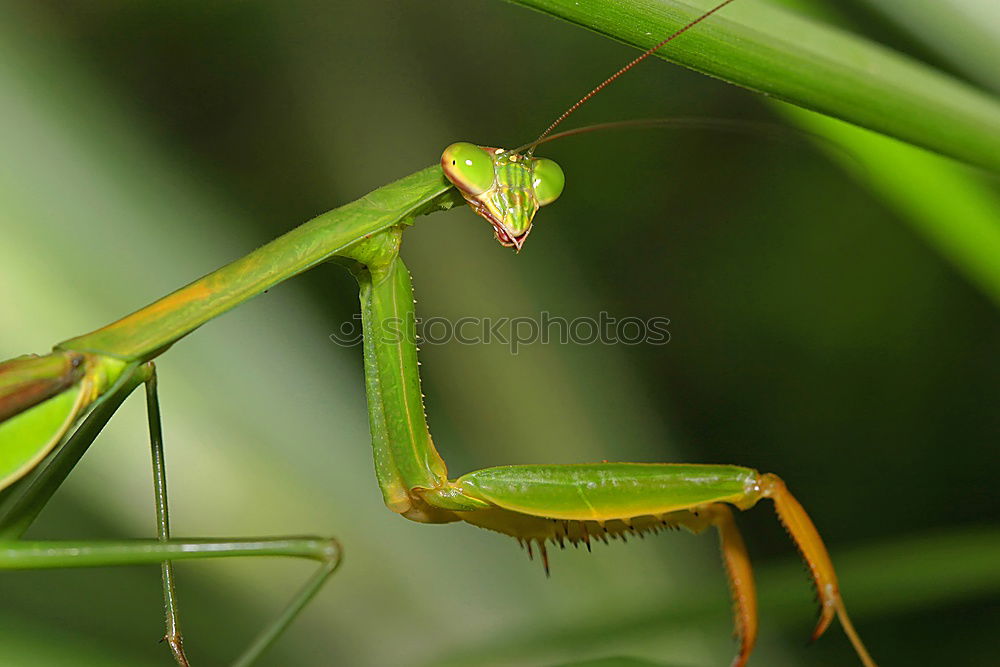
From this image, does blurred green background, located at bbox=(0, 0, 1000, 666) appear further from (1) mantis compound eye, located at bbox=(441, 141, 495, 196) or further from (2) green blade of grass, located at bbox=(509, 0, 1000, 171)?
(1) mantis compound eye, located at bbox=(441, 141, 495, 196)

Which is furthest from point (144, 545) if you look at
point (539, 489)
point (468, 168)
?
point (468, 168)

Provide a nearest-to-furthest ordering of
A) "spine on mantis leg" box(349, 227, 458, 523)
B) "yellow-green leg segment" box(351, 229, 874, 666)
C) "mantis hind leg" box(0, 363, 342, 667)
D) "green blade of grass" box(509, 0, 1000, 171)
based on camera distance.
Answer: "green blade of grass" box(509, 0, 1000, 171)
"mantis hind leg" box(0, 363, 342, 667)
"yellow-green leg segment" box(351, 229, 874, 666)
"spine on mantis leg" box(349, 227, 458, 523)

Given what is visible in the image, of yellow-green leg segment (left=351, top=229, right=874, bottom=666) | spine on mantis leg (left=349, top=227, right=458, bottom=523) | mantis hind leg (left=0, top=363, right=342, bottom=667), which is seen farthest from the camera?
spine on mantis leg (left=349, top=227, right=458, bottom=523)

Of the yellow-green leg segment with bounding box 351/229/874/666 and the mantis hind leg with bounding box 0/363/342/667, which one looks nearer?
the mantis hind leg with bounding box 0/363/342/667

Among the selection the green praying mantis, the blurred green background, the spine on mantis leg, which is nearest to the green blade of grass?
the blurred green background

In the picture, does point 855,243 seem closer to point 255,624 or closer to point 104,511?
point 255,624

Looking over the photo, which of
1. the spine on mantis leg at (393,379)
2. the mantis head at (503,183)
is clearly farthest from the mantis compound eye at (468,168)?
the spine on mantis leg at (393,379)

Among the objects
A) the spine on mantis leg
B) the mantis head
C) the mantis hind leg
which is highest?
the mantis head
